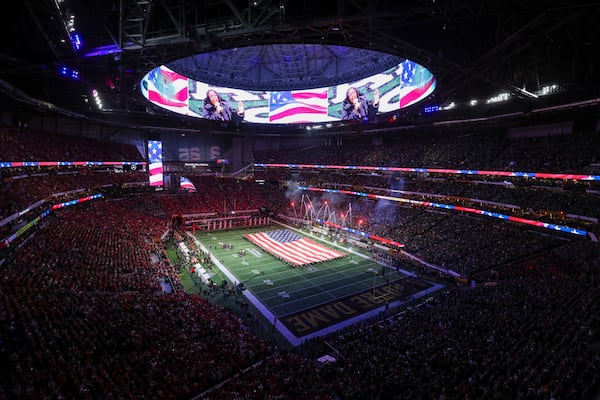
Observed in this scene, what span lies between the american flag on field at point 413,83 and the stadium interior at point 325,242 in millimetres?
346

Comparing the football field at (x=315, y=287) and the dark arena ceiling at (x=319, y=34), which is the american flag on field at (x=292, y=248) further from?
the dark arena ceiling at (x=319, y=34)

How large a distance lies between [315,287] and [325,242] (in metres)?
14.7

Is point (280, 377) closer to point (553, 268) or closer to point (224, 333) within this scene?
point (224, 333)

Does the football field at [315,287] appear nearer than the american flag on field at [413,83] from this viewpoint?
Yes

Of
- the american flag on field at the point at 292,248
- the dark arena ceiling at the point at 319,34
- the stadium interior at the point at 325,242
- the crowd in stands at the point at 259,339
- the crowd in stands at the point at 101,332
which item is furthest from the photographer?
the american flag on field at the point at 292,248

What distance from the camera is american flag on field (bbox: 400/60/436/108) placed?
3666cm

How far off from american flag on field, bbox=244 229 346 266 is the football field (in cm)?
64

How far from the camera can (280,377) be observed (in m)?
12.7

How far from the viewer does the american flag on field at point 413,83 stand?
36.7 m

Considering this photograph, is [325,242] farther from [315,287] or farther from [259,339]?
[259,339]

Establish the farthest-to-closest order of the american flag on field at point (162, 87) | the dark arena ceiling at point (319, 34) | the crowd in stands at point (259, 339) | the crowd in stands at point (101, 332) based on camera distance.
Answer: the american flag on field at point (162, 87) → the dark arena ceiling at point (319, 34) → the crowd in stands at point (259, 339) → the crowd in stands at point (101, 332)

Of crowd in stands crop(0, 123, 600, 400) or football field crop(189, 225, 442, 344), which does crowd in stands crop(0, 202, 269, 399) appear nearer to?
crowd in stands crop(0, 123, 600, 400)

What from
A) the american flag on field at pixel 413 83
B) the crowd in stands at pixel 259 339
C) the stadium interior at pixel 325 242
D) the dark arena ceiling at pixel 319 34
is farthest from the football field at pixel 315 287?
the american flag on field at pixel 413 83

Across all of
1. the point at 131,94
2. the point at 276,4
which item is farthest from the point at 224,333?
the point at 131,94
